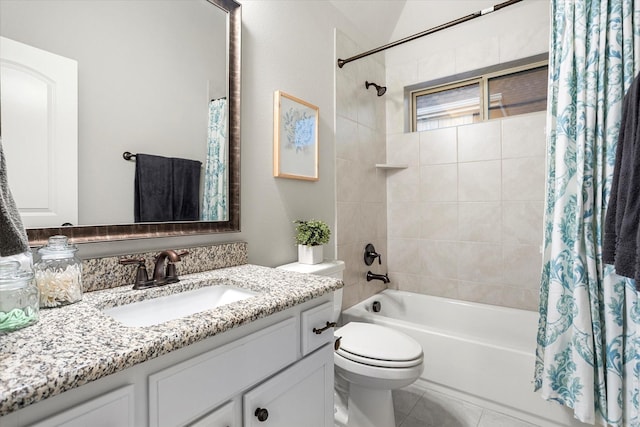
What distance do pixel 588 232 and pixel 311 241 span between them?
124 cm

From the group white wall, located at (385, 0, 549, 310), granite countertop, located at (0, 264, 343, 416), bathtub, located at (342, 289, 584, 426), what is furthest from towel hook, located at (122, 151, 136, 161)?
white wall, located at (385, 0, 549, 310)

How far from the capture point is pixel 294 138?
1.72 metres

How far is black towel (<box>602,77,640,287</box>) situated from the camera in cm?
106

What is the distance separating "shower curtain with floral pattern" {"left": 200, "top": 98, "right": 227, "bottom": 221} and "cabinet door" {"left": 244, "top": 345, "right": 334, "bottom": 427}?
0.71m

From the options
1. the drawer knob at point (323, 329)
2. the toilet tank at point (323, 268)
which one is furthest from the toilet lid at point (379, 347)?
the drawer knob at point (323, 329)

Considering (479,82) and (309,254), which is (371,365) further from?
(479,82)

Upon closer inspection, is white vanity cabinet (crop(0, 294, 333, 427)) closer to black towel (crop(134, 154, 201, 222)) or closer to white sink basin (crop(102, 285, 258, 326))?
white sink basin (crop(102, 285, 258, 326))

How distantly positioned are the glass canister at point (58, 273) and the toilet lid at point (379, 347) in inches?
43.7

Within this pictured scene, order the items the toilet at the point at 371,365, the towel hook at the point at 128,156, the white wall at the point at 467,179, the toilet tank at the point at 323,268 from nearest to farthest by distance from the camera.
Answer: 1. the towel hook at the point at 128,156
2. the toilet at the point at 371,365
3. the toilet tank at the point at 323,268
4. the white wall at the point at 467,179

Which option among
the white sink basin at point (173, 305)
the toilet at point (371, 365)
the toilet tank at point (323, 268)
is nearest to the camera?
the white sink basin at point (173, 305)

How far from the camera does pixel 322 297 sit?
1.07 meters

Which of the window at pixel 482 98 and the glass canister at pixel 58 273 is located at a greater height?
the window at pixel 482 98

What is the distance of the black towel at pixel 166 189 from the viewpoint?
3.59 feet

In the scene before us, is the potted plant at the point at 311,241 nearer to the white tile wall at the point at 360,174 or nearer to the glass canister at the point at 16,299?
the white tile wall at the point at 360,174
